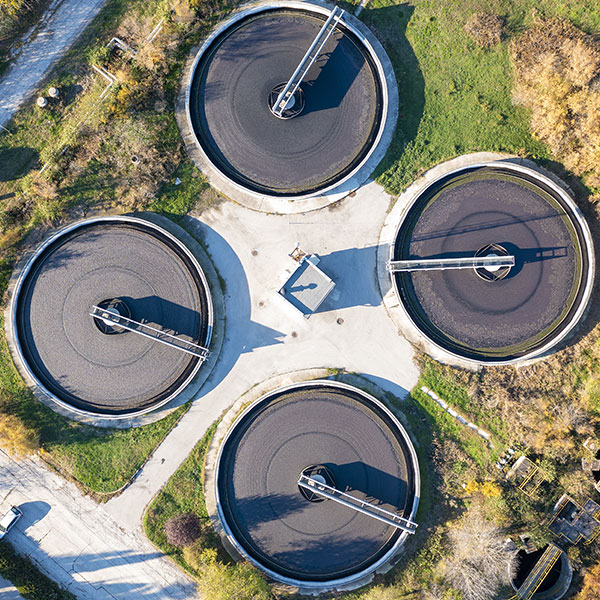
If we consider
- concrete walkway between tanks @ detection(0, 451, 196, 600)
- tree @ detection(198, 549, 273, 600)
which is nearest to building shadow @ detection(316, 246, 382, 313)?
tree @ detection(198, 549, 273, 600)

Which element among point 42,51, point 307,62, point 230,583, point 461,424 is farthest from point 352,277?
point 42,51

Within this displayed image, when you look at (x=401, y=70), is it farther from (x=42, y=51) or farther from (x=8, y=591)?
(x=8, y=591)

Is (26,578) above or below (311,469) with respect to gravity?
below

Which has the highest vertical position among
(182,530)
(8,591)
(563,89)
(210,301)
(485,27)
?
(485,27)

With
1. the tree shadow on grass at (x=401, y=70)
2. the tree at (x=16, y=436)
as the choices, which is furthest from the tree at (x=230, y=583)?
the tree shadow on grass at (x=401, y=70)

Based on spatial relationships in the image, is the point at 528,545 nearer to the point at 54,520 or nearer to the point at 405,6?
the point at 54,520

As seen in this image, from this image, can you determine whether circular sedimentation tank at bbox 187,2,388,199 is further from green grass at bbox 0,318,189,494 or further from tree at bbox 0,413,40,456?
tree at bbox 0,413,40,456

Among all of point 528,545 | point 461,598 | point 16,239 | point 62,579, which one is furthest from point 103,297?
point 528,545
